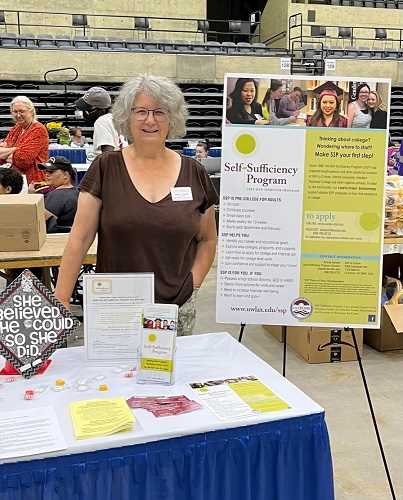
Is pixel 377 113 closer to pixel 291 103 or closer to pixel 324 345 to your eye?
pixel 291 103

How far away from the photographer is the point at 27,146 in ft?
14.3

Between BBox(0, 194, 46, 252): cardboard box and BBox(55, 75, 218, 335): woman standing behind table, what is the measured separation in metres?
1.18

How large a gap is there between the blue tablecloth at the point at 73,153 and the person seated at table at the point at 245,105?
A: 6.39 meters

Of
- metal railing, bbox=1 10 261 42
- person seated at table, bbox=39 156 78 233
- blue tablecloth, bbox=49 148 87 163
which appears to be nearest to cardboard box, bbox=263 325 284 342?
person seated at table, bbox=39 156 78 233

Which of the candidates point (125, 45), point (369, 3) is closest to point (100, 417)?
point (125, 45)

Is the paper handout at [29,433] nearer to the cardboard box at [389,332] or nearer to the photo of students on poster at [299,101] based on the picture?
the photo of students on poster at [299,101]

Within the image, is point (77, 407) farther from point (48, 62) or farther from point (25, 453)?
point (48, 62)

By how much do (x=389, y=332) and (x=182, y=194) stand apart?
221 centimetres

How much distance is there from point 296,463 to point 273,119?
3.18 feet

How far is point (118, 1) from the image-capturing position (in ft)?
49.4

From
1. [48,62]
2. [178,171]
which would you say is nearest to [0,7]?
[48,62]

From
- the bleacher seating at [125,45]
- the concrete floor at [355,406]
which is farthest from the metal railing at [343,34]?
the concrete floor at [355,406]

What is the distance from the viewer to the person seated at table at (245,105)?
178 cm

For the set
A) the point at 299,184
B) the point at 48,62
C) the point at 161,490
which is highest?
the point at 48,62
